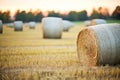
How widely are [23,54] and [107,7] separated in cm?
110

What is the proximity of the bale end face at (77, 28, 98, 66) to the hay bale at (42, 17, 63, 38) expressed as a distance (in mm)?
2607

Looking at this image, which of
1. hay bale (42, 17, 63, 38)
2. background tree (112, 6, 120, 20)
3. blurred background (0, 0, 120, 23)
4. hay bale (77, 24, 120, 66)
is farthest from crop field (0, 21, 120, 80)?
hay bale (42, 17, 63, 38)

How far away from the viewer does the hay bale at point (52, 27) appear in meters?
5.89

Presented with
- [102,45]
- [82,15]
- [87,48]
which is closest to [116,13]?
[82,15]

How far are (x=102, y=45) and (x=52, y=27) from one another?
3.01m

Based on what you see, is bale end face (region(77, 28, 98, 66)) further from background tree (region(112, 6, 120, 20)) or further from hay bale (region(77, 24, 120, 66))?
background tree (region(112, 6, 120, 20))

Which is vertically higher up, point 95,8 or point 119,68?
point 95,8

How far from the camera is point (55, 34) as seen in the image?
5.91m

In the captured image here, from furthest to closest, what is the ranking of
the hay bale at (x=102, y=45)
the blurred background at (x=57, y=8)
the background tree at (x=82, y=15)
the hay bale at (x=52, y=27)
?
the hay bale at (x=52, y=27) < the background tree at (x=82, y=15) < the blurred background at (x=57, y=8) < the hay bale at (x=102, y=45)

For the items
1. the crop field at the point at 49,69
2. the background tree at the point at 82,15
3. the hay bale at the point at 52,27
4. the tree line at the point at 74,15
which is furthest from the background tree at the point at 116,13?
the hay bale at the point at 52,27

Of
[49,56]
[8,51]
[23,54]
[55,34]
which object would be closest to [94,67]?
[49,56]

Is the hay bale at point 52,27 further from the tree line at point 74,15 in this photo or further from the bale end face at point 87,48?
the bale end face at point 87,48

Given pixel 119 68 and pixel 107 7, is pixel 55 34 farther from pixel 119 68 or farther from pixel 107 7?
pixel 119 68

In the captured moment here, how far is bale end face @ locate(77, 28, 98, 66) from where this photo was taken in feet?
9.91
